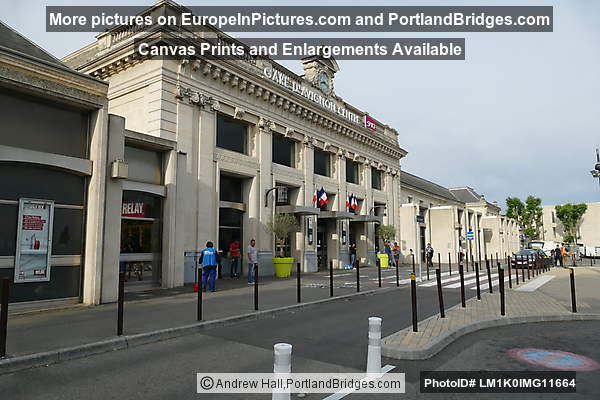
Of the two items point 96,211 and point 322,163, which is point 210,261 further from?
point 322,163

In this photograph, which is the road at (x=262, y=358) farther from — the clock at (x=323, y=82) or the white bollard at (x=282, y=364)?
the clock at (x=323, y=82)

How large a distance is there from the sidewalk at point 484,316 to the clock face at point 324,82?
17351mm

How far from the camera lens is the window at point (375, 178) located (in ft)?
103

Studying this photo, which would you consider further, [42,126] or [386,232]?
[386,232]

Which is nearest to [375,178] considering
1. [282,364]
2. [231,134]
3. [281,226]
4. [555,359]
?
[281,226]

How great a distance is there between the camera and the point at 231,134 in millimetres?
19125

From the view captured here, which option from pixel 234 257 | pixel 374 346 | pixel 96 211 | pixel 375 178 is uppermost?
pixel 375 178

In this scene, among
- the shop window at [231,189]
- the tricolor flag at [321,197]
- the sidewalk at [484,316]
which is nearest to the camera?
the sidewalk at [484,316]

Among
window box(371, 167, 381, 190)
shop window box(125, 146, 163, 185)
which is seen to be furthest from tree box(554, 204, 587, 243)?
shop window box(125, 146, 163, 185)

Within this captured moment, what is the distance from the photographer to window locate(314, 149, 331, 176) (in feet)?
83.9

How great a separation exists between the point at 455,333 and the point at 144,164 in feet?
35.1

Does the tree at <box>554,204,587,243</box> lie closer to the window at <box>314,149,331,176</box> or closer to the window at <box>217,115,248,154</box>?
the window at <box>314,149,331,176</box>

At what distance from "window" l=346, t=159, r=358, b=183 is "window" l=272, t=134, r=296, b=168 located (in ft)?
21.0

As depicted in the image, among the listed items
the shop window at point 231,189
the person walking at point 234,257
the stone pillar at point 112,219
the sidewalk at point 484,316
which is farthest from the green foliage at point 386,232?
the stone pillar at point 112,219
